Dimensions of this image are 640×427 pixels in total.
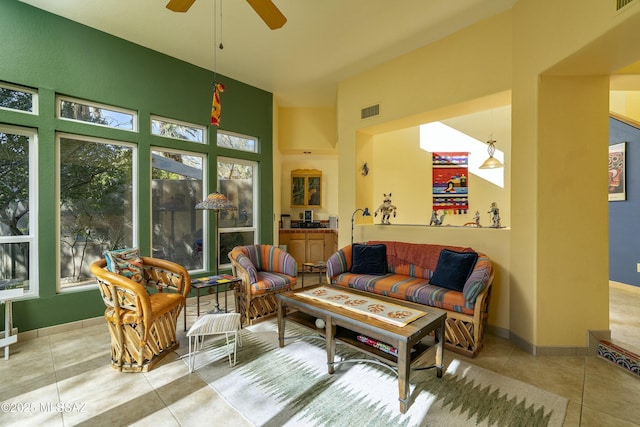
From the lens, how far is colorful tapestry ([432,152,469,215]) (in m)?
4.80

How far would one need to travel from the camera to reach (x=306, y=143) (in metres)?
5.71

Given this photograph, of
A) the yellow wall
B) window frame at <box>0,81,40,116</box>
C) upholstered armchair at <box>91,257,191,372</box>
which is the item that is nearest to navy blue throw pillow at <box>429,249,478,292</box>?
the yellow wall

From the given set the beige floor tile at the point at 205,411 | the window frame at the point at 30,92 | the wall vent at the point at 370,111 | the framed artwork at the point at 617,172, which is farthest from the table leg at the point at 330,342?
the framed artwork at the point at 617,172

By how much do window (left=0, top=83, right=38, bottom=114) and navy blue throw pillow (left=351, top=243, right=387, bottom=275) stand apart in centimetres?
403

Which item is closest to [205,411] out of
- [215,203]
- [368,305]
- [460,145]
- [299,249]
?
[368,305]

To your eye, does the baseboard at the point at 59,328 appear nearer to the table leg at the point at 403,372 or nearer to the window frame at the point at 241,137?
the window frame at the point at 241,137

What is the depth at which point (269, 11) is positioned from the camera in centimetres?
209

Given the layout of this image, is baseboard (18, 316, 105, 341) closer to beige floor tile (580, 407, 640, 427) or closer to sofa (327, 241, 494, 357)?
sofa (327, 241, 494, 357)

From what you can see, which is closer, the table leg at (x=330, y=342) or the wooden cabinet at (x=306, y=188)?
the table leg at (x=330, y=342)

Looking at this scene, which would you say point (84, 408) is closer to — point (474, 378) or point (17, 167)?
point (17, 167)

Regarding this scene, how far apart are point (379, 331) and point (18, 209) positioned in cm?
388

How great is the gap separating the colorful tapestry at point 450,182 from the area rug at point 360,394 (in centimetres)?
293

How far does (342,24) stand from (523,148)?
2405 millimetres

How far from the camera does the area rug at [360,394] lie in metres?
1.80
